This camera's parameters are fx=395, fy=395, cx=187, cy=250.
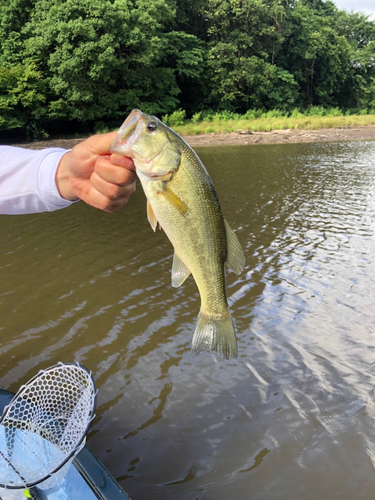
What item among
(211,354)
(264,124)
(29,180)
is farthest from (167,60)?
(29,180)

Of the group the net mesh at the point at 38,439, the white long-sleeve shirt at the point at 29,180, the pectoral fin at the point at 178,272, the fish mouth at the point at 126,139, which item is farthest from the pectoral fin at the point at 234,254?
the net mesh at the point at 38,439

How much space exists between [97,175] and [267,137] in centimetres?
2924

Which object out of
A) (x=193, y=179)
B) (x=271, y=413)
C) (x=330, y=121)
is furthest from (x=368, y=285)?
(x=330, y=121)

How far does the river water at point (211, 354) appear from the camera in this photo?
338 cm

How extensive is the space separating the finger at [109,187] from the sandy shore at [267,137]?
25.9 metres

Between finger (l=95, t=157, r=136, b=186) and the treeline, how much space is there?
30559 millimetres

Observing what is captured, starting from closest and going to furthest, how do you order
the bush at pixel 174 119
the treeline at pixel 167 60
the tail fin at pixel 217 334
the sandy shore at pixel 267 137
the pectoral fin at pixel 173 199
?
1. the pectoral fin at pixel 173 199
2. the tail fin at pixel 217 334
3. the sandy shore at pixel 267 137
4. the treeline at pixel 167 60
5. the bush at pixel 174 119

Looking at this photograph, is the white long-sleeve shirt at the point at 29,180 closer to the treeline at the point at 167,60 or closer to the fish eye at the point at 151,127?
the fish eye at the point at 151,127

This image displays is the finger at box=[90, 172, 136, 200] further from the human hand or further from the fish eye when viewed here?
the fish eye

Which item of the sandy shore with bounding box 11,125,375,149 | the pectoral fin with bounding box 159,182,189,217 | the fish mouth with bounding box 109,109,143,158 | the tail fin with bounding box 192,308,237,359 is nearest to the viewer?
the fish mouth with bounding box 109,109,143,158

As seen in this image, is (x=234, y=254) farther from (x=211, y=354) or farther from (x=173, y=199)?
(x=211, y=354)

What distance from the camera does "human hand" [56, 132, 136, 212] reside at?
196 cm

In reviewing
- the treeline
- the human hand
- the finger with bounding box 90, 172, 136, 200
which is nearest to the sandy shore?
the treeline

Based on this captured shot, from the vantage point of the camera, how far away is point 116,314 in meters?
5.75
